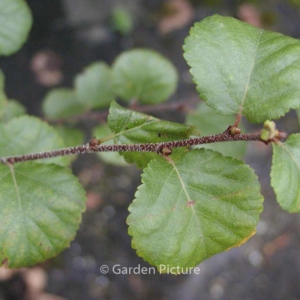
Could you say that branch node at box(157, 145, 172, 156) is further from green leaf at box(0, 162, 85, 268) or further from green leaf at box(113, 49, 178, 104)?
green leaf at box(113, 49, 178, 104)

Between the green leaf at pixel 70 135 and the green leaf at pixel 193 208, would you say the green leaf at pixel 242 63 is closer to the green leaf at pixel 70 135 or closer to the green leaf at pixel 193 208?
the green leaf at pixel 193 208

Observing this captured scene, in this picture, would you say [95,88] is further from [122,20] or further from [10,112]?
[122,20]

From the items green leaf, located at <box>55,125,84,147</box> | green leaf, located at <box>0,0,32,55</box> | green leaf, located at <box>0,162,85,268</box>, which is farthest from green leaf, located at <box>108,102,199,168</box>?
green leaf, located at <box>55,125,84,147</box>

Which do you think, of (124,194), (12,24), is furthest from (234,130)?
(124,194)

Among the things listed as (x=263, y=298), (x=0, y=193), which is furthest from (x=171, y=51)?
(x=0, y=193)

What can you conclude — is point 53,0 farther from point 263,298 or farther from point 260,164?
point 263,298

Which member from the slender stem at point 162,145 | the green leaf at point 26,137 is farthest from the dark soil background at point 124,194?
the slender stem at point 162,145
